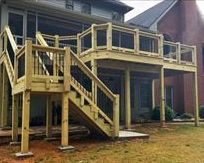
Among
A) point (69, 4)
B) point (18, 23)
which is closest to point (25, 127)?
point (18, 23)

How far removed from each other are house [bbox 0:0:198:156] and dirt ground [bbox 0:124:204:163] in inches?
20.0

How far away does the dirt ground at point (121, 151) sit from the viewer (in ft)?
26.1

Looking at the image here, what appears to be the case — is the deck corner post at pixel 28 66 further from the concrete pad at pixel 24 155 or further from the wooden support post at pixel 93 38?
the wooden support post at pixel 93 38

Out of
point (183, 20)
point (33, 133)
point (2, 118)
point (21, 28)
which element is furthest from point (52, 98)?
point (183, 20)

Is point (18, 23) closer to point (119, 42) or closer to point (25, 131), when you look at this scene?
point (119, 42)

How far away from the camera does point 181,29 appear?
2611cm

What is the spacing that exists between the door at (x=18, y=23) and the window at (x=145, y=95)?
8.44 m


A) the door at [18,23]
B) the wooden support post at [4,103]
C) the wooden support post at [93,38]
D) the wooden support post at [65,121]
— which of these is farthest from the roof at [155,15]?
the wooden support post at [65,121]

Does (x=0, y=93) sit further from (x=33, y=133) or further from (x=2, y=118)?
(x=33, y=133)

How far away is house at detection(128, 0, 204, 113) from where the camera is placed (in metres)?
24.8

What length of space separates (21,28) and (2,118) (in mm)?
5251

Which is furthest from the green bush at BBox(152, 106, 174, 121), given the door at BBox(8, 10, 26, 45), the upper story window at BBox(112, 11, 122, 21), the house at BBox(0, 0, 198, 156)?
the door at BBox(8, 10, 26, 45)

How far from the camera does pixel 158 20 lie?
24.3 m

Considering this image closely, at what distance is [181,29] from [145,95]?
8474 millimetres
